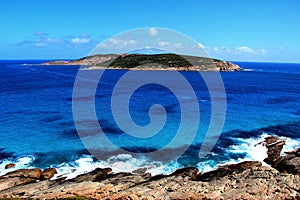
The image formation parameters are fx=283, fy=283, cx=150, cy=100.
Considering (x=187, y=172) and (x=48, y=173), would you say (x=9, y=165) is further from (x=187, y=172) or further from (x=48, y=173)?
(x=187, y=172)

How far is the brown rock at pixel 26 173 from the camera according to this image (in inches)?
1096

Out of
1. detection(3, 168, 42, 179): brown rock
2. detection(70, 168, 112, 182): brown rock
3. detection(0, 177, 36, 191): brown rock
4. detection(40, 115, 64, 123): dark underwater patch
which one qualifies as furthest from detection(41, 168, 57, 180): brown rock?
detection(40, 115, 64, 123): dark underwater patch

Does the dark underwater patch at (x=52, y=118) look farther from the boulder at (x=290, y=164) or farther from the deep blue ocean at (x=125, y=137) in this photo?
the boulder at (x=290, y=164)

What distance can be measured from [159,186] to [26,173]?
45.6 ft

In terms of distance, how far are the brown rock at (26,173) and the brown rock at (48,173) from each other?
15.3 inches

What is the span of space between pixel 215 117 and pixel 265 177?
2861cm

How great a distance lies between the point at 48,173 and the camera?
28750 mm

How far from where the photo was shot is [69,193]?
22203 millimetres

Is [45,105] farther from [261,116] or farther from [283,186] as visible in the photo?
[283,186]

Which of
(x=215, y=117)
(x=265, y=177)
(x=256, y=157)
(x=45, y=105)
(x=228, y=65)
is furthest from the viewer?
(x=228, y=65)

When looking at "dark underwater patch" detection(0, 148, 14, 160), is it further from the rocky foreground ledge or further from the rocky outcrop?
the rocky outcrop

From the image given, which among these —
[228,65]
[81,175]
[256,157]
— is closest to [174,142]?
[256,157]

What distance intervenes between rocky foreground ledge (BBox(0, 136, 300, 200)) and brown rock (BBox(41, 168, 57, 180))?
0.09 metres

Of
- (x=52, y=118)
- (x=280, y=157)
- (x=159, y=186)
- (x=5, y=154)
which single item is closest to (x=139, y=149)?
(x=159, y=186)
